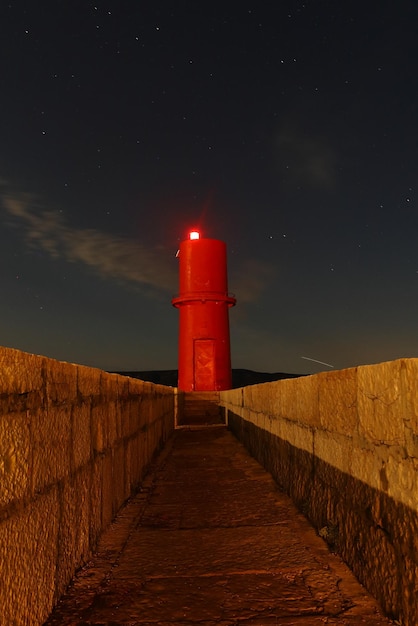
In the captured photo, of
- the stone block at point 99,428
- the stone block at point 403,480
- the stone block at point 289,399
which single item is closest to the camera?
the stone block at point 403,480

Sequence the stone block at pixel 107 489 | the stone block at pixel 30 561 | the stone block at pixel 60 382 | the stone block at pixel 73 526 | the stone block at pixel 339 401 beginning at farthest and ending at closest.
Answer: the stone block at pixel 107 489 < the stone block at pixel 339 401 < the stone block at pixel 73 526 < the stone block at pixel 60 382 < the stone block at pixel 30 561

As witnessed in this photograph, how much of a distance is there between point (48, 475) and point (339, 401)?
1737 mm

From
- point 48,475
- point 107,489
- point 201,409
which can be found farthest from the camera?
point 201,409

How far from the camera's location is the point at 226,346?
23.4 meters

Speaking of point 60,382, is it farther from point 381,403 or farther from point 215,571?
point 381,403

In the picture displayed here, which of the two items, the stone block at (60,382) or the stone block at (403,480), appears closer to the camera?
the stone block at (403,480)

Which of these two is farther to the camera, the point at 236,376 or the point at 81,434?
the point at 236,376

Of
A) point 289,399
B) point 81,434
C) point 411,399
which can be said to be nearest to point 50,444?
point 81,434

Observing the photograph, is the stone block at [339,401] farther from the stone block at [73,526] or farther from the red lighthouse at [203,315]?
the red lighthouse at [203,315]

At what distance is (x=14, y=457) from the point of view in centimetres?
213

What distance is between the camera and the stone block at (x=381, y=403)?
240 centimetres

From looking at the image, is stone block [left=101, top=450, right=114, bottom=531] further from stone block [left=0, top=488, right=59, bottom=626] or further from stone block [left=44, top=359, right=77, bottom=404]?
stone block [left=0, top=488, right=59, bottom=626]

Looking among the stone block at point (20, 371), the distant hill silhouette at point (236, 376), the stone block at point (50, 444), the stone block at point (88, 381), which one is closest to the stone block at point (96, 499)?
the stone block at point (88, 381)

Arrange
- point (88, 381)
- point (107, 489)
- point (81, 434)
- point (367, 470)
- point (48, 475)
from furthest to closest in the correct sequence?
point (107, 489) → point (88, 381) → point (81, 434) → point (367, 470) → point (48, 475)
